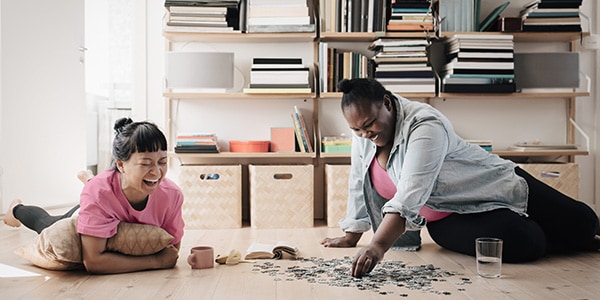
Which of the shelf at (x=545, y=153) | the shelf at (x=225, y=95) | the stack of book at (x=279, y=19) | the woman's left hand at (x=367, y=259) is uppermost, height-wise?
the stack of book at (x=279, y=19)

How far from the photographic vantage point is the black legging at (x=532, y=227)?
8.27 ft

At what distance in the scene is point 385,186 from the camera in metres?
2.70

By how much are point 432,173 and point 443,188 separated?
0.28 meters

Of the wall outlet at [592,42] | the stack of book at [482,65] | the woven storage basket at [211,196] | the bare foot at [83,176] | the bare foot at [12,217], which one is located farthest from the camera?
the wall outlet at [592,42]

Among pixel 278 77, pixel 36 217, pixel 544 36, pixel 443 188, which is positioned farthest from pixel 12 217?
pixel 544 36

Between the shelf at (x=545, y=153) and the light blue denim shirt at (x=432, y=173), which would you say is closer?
the light blue denim shirt at (x=432, y=173)

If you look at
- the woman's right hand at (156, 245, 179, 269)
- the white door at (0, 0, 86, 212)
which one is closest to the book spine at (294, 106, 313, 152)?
the woman's right hand at (156, 245, 179, 269)

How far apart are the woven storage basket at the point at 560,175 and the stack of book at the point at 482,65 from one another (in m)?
0.50

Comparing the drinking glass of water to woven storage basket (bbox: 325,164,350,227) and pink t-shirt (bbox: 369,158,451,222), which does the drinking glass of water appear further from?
woven storage basket (bbox: 325,164,350,227)

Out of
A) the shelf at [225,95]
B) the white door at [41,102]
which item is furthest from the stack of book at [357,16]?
the white door at [41,102]

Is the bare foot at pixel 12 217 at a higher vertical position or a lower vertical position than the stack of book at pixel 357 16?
lower

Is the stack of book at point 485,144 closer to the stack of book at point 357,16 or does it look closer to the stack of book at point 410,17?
the stack of book at point 410,17

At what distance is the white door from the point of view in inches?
171

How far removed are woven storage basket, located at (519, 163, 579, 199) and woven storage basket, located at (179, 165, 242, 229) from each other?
1.75 m
